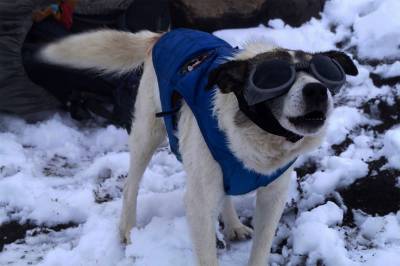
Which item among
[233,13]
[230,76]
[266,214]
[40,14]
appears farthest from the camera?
[233,13]

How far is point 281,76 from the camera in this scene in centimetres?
215

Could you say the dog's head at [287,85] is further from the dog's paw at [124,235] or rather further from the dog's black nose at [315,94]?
the dog's paw at [124,235]

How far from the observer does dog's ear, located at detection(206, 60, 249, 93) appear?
90.3 inches

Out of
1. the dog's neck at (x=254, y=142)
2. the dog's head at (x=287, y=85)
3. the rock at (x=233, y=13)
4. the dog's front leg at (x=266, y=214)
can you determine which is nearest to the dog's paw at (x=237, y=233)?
the dog's front leg at (x=266, y=214)

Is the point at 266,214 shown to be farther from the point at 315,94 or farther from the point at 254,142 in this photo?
the point at 315,94

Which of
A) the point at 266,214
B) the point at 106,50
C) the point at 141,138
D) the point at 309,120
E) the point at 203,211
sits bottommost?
the point at 141,138

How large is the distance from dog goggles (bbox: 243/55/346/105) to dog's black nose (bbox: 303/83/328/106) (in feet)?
0.26

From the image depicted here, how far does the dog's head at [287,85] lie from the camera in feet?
6.96

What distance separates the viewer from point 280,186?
2.86 meters

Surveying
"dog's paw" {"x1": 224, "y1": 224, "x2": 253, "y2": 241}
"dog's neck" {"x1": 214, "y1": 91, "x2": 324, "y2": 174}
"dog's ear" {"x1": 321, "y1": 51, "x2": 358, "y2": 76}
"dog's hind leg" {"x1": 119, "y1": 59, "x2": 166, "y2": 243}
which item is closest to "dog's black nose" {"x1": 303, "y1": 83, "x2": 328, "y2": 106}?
"dog's neck" {"x1": 214, "y1": 91, "x2": 324, "y2": 174}

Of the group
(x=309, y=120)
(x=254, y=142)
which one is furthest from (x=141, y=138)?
(x=309, y=120)

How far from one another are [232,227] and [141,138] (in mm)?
863

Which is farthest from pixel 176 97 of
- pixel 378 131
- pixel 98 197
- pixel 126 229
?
pixel 378 131

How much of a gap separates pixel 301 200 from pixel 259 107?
165 cm
